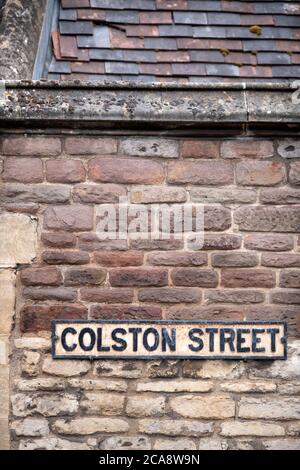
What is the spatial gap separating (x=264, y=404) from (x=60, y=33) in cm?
295

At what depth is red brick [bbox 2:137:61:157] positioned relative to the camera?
3879 millimetres

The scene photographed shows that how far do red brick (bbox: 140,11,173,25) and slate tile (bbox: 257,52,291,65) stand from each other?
0.71 metres

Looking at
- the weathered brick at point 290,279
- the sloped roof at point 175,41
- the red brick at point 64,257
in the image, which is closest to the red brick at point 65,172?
the red brick at point 64,257

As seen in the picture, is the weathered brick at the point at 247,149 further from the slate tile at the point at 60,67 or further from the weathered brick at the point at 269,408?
the weathered brick at the point at 269,408

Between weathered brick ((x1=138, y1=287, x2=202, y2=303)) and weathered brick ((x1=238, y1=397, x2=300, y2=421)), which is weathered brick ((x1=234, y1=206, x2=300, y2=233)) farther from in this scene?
weathered brick ((x1=238, y1=397, x2=300, y2=421))

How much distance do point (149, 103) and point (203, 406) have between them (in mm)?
1836

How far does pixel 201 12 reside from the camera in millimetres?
4730

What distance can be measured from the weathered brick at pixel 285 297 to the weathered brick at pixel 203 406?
65cm

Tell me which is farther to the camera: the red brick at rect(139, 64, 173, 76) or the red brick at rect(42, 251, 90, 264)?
the red brick at rect(139, 64, 173, 76)

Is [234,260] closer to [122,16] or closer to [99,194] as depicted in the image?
[99,194]

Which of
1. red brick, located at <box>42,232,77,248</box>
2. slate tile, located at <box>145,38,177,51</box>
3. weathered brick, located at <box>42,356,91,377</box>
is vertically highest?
slate tile, located at <box>145,38,177,51</box>

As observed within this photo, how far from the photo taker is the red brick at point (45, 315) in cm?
379

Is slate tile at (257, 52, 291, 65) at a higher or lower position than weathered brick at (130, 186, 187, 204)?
higher

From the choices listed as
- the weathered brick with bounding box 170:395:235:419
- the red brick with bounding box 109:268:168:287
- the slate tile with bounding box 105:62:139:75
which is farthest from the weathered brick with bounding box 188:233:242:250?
the slate tile with bounding box 105:62:139:75
